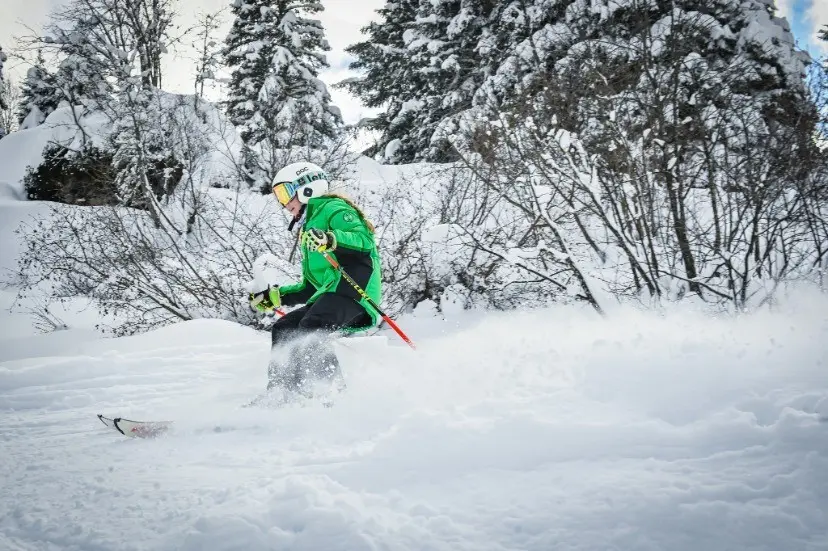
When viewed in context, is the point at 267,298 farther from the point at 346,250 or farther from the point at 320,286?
the point at 346,250

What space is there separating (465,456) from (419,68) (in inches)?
797

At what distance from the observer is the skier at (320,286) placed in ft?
12.0

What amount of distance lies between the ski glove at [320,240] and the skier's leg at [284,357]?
650 mm

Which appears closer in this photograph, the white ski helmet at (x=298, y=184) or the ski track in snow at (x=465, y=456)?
the ski track in snow at (x=465, y=456)

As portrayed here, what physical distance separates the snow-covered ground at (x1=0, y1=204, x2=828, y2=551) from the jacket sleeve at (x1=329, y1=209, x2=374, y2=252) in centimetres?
105

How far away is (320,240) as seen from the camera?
3514 mm

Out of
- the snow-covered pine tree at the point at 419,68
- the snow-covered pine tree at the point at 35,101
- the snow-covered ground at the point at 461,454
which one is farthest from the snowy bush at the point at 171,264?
the snow-covered pine tree at the point at 35,101

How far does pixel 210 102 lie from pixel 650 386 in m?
10.3

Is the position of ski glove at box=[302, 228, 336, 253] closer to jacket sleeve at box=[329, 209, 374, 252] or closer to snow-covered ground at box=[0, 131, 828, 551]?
jacket sleeve at box=[329, 209, 374, 252]

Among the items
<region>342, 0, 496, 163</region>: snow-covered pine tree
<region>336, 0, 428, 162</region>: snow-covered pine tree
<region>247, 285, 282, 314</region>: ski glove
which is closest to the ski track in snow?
<region>247, 285, 282, 314</region>: ski glove

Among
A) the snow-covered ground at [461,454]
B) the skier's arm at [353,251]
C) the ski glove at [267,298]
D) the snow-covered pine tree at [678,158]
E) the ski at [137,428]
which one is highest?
the snow-covered pine tree at [678,158]

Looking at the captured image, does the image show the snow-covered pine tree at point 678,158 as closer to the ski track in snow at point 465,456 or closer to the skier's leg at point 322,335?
the ski track in snow at point 465,456

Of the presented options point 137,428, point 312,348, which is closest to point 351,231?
point 312,348

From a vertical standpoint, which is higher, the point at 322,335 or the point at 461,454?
the point at 322,335
